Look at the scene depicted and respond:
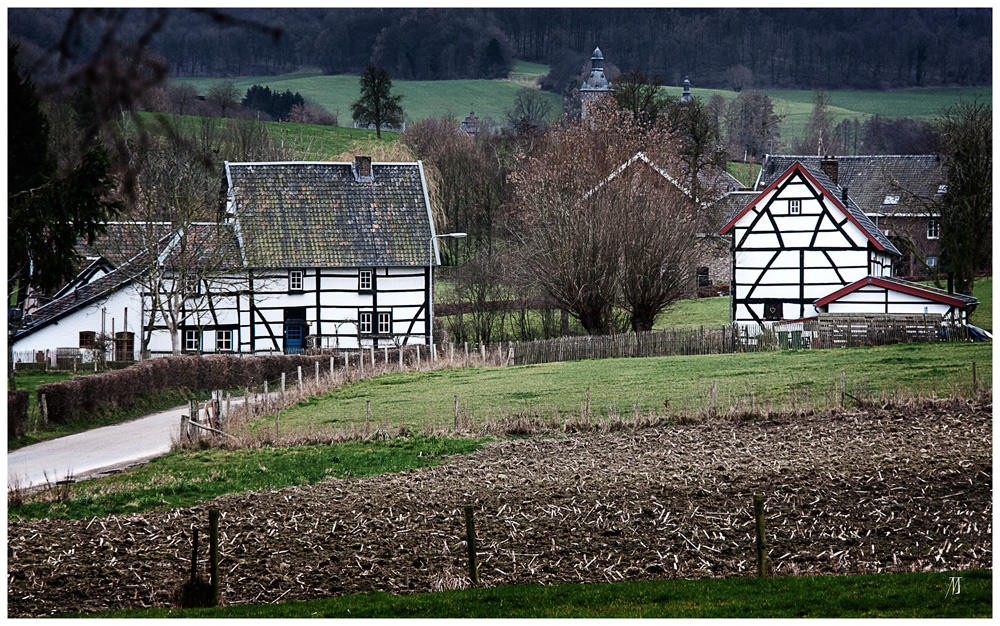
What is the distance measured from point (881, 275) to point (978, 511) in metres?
28.2

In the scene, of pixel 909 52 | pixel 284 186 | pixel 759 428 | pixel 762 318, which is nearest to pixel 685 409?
pixel 759 428

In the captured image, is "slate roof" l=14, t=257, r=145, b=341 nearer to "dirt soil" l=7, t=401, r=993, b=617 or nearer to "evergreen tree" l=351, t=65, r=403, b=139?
"evergreen tree" l=351, t=65, r=403, b=139

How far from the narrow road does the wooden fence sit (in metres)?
13.6

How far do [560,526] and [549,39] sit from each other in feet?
31.8

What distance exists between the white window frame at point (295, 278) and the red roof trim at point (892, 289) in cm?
1860

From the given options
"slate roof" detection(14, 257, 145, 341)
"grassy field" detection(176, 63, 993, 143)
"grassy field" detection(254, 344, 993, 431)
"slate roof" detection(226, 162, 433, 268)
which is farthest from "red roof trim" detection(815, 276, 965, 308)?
"slate roof" detection(14, 257, 145, 341)

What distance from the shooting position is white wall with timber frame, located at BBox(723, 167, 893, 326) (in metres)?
36.8

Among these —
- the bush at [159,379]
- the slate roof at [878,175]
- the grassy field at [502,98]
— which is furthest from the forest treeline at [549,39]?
the slate roof at [878,175]

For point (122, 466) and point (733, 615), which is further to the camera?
point (122, 466)

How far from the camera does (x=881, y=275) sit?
3831cm

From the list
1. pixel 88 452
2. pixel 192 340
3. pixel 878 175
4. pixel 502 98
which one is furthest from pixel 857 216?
pixel 88 452

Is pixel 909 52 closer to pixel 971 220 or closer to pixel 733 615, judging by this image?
pixel 733 615

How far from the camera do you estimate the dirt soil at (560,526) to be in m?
10.2

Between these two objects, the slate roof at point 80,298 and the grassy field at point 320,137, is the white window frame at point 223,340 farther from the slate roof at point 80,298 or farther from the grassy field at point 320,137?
Result: the grassy field at point 320,137
